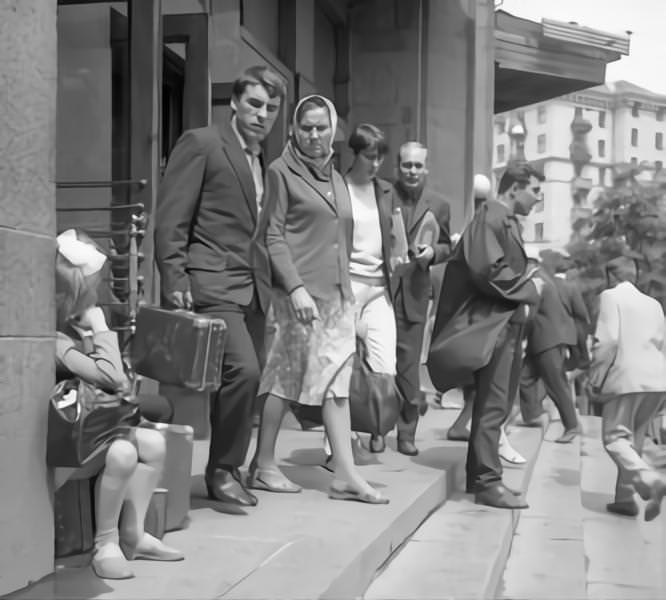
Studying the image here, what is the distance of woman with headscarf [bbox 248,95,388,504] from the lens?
497 cm

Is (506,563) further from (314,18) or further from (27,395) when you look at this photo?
(314,18)

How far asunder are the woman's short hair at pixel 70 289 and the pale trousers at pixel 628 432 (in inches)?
161

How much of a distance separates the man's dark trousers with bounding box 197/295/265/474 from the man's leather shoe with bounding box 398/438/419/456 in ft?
8.31

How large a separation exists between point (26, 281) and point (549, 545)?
3.24 metres

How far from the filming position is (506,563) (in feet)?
17.0

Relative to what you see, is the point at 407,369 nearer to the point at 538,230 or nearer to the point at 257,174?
the point at 257,174

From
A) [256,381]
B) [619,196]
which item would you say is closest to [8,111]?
[256,381]

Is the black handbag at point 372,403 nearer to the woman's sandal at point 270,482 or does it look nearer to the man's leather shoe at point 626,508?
the woman's sandal at point 270,482

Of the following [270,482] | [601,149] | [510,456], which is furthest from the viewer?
[601,149]

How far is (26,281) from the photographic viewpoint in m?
3.24

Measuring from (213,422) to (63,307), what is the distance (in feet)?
4.17

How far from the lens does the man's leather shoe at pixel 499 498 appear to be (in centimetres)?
581

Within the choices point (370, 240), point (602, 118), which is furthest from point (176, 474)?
point (602, 118)

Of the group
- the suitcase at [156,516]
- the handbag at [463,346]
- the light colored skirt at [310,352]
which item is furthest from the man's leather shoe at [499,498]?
the suitcase at [156,516]
